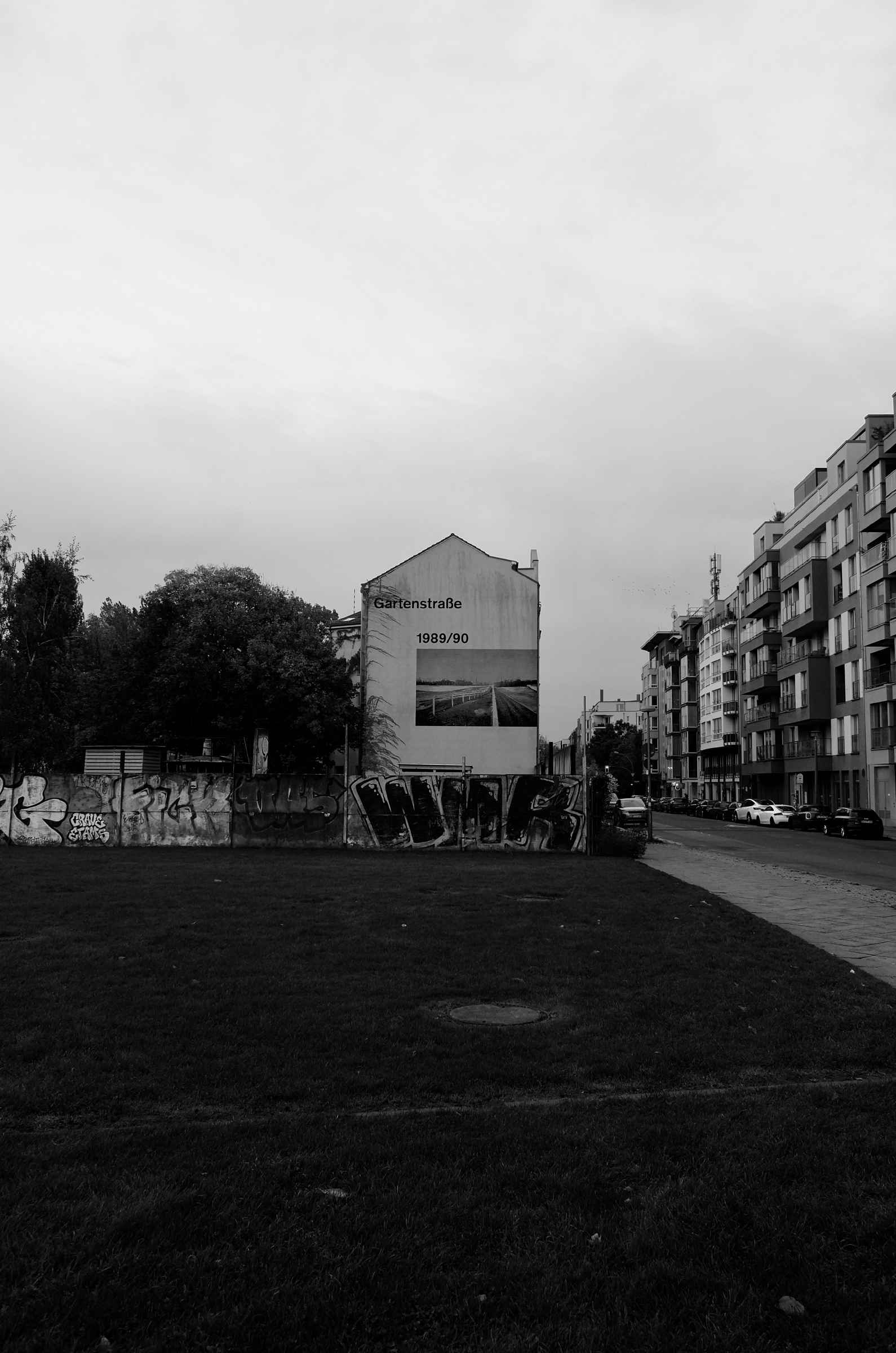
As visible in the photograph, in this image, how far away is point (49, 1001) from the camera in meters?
7.39

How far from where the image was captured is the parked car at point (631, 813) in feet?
98.7

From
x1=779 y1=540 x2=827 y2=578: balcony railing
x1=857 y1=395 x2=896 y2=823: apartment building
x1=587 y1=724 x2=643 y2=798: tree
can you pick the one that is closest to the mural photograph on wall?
x1=857 y1=395 x2=896 y2=823: apartment building

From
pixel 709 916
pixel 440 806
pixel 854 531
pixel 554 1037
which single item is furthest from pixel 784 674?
pixel 554 1037

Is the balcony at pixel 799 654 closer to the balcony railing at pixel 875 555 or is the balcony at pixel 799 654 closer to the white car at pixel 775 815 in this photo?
the balcony railing at pixel 875 555

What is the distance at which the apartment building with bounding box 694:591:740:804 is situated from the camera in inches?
3844

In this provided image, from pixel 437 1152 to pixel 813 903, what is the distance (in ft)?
42.9

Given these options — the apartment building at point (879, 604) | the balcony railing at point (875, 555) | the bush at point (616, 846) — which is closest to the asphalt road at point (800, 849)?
the bush at point (616, 846)

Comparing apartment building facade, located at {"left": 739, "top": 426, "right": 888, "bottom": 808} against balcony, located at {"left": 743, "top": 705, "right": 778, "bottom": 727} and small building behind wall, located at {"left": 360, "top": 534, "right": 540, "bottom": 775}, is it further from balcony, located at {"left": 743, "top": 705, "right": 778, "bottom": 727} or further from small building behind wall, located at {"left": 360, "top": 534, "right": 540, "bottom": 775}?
small building behind wall, located at {"left": 360, "top": 534, "right": 540, "bottom": 775}

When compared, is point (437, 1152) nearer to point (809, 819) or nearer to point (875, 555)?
point (809, 819)

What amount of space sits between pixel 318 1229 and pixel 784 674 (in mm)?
70683

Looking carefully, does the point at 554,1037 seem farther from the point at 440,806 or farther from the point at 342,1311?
the point at 440,806

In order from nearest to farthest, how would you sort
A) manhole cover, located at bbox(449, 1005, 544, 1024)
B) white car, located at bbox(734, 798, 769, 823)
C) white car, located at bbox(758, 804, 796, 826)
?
manhole cover, located at bbox(449, 1005, 544, 1024) → white car, located at bbox(758, 804, 796, 826) → white car, located at bbox(734, 798, 769, 823)

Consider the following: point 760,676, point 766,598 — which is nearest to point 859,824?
point 760,676

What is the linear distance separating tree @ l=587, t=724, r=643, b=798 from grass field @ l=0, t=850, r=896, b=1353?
8108 centimetres
